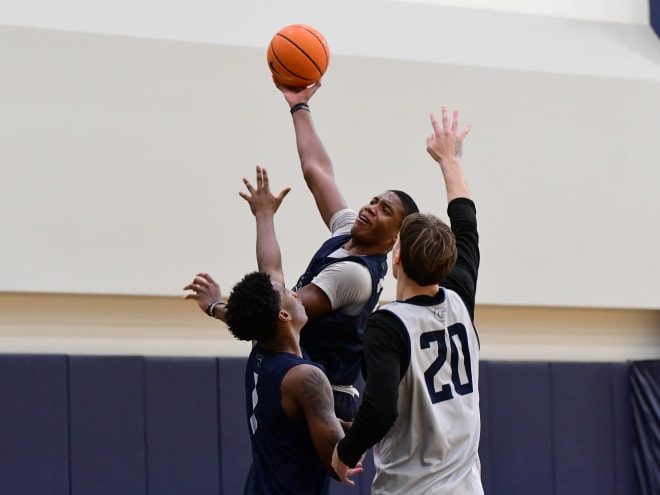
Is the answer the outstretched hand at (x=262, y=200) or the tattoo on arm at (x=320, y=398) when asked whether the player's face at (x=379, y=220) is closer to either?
the outstretched hand at (x=262, y=200)

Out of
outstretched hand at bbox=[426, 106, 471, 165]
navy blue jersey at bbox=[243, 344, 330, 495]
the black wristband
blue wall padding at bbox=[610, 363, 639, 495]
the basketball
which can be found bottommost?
blue wall padding at bbox=[610, 363, 639, 495]

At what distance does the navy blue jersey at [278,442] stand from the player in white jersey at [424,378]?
1.17 feet

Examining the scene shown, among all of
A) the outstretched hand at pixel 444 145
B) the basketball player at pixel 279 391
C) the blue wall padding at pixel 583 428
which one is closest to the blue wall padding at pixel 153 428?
the blue wall padding at pixel 583 428

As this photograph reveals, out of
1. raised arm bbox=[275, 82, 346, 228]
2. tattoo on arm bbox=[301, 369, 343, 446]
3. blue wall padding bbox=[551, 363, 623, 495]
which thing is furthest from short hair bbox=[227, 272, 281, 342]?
blue wall padding bbox=[551, 363, 623, 495]

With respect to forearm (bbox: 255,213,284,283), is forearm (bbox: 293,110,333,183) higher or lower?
higher

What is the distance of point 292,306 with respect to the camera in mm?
3455

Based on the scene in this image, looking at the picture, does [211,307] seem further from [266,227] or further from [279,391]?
[279,391]

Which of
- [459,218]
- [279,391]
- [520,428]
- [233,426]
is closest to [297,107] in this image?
[459,218]

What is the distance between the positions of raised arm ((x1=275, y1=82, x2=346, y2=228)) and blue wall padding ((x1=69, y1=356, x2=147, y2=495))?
6.87ft

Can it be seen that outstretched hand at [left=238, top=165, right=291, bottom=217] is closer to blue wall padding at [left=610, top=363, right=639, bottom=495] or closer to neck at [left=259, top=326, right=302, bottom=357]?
neck at [left=259, top=326, right=302, bottom=357]

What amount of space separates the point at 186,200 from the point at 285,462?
2.94 meters

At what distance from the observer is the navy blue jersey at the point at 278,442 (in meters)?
3.34

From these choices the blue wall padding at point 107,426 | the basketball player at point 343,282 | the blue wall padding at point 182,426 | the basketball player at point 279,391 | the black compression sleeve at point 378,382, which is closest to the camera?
the black compression sleeve at point 378,382

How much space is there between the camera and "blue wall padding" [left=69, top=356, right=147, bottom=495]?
5781 millimetres
